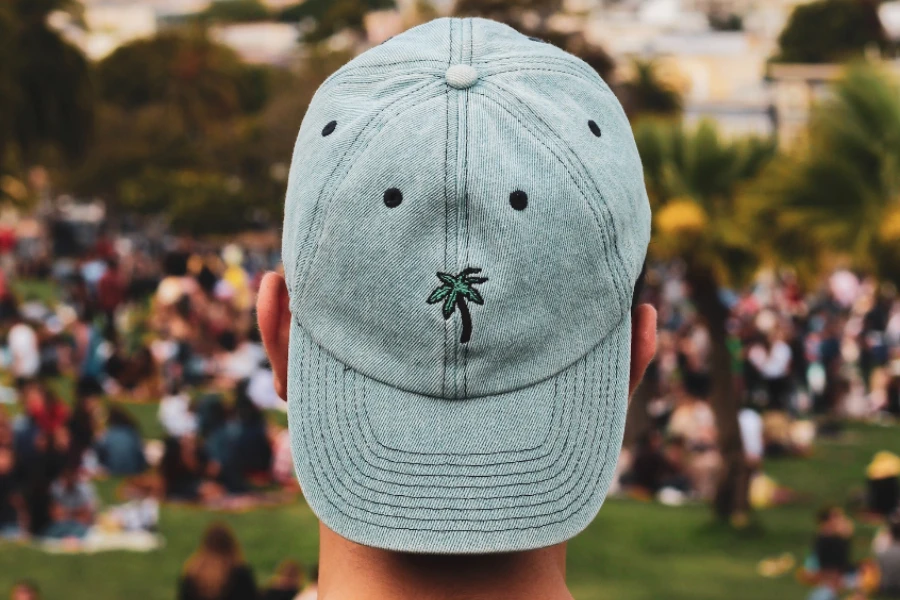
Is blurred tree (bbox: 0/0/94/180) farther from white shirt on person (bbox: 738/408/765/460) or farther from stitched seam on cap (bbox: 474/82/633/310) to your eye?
stitched seam on cap (bbox: 474/82/633/310)

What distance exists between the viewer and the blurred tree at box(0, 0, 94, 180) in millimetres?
29656

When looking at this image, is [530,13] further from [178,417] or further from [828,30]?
[828,30]

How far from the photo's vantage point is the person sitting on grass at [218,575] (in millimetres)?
8984

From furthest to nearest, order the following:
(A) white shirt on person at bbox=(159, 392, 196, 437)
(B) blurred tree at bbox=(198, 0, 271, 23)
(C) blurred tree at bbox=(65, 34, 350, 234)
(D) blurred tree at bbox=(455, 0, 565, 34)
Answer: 1. (B) blurred tree at bbox=(198, 0, 271, 23)
2. (C) blurred tree at bbox=(65, 34, 350, 234)
3. (D) blurred tree at bbox=(455, 0, 565, 34)
4. (A) white shirt on person at bbox=(159, 392, 196, 437)

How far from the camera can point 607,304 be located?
5.06 ft

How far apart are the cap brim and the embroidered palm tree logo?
9 centimetres

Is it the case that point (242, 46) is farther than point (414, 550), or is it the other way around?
point (242, 46)

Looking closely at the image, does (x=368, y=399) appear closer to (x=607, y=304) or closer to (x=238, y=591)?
(x=607, y=304)

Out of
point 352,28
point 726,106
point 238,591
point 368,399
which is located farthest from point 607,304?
point 352,28

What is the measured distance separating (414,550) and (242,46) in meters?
116

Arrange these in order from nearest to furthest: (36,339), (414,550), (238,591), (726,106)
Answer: (414,550)
(238,591)
(36,339)
(726,106)

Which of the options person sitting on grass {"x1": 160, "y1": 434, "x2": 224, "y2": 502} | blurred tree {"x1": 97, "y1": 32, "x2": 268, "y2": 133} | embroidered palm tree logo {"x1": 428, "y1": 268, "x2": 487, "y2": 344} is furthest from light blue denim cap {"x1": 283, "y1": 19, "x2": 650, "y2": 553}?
blurred tree {"x1": 97, "y1": 32, "x2": 268, "y2": 133}

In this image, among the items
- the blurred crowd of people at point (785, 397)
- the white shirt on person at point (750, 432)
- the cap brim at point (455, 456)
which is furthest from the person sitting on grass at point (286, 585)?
the white shirt on person at point (750, 432)

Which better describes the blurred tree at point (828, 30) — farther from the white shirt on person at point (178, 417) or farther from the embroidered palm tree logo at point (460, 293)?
the embroidered palm tree logo at point (460, 293)
